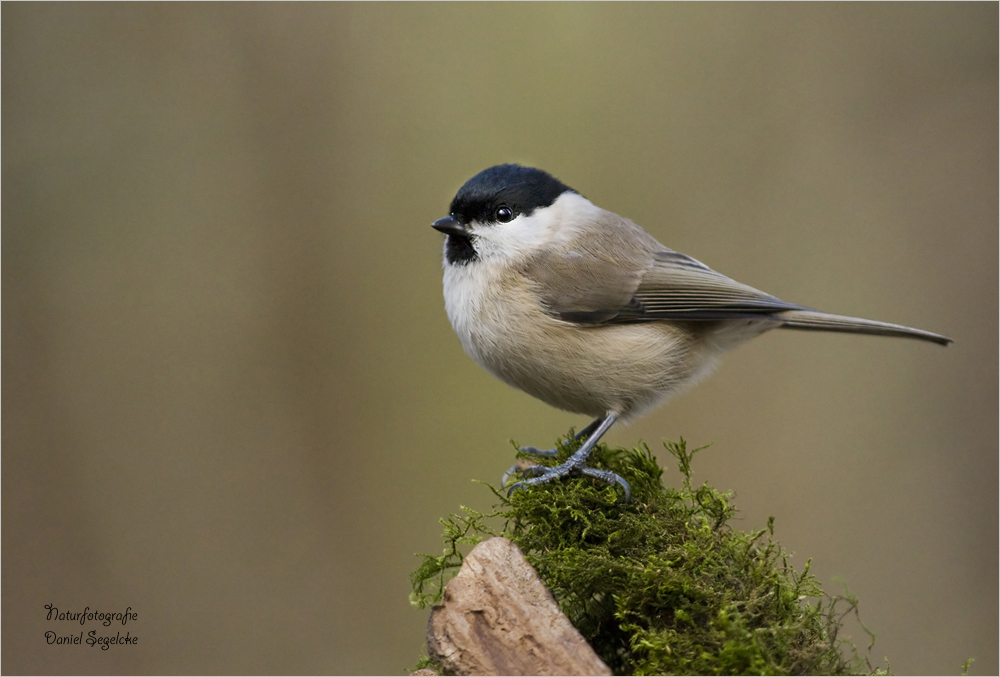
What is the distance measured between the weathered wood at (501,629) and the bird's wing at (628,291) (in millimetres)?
1157

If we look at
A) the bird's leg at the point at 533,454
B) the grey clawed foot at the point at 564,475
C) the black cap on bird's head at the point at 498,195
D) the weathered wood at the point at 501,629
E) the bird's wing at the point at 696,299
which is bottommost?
the weathered wood at the point at 501,629

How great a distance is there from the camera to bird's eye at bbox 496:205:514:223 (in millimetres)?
2713

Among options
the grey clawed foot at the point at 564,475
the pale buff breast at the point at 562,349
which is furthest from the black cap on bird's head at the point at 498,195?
the grey clawed foot at the point at 564,475

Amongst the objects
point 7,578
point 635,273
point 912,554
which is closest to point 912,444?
point 912,554

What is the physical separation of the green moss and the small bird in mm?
462

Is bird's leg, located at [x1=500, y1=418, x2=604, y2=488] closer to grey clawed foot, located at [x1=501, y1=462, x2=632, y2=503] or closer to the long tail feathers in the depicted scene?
grey clawed foot, located at [x1=501, y1=462, x2=632, y2=503]

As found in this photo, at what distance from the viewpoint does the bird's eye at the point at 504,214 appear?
2713 mm

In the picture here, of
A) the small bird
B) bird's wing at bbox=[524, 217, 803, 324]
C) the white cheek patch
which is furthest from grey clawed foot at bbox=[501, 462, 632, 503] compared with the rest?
the white cheek patch

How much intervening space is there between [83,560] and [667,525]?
3.94 metres

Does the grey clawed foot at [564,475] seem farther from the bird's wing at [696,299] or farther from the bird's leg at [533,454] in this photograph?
the bird's wing at [696,299]

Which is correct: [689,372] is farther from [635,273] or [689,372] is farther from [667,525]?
[667,525]

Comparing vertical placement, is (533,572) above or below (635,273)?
below

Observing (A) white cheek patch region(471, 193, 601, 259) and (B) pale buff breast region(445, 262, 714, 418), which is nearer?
(B) pale buff breast region(445, 262, 714, 418)

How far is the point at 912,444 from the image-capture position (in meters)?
4.55
